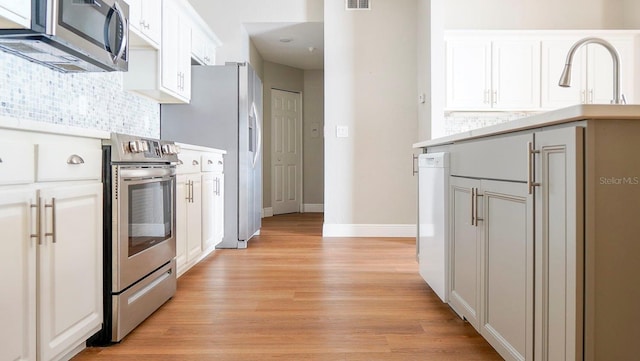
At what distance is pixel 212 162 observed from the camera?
364 cm

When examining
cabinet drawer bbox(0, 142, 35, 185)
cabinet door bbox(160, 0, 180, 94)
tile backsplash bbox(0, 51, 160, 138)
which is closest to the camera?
cabinet drawer bbox(0, 142, 35, 185)

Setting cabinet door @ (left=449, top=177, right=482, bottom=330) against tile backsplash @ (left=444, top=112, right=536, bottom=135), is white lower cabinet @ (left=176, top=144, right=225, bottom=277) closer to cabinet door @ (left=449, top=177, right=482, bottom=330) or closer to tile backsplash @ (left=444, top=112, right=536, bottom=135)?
cabinet door @ (left=449, top=177, right=482, bottom=330)

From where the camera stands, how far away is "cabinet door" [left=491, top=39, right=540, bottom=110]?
4.43 metres

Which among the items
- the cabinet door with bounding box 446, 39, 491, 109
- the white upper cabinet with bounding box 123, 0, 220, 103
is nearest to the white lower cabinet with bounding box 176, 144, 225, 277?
the white upper cabinet with bounding box 123, 0, 220, 103

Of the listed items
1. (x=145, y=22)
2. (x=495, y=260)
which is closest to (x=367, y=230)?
(x=145, y=22)

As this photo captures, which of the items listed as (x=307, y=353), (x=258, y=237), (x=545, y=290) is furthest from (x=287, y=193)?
(x=545, y=290)

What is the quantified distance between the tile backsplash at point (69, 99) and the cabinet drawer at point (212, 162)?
55cm

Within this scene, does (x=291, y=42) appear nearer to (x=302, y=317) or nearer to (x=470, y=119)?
(x=470, y=119)

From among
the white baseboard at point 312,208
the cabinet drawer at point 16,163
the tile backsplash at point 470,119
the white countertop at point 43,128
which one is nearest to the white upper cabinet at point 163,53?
the white countertop at point 43,128

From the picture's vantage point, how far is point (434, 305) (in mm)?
2365

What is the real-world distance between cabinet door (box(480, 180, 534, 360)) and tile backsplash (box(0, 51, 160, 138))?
188cm

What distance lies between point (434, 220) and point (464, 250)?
1.45 ft

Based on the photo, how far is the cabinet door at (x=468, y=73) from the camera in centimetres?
441

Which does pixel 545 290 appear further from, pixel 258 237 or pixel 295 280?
pixel 258 237
